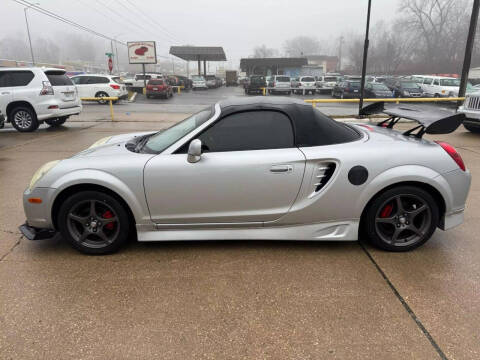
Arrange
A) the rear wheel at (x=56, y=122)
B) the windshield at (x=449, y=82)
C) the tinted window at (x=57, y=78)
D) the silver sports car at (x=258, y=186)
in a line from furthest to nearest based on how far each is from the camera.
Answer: the windshield at (x=449, y=82) → the rear wheel at (x=56, y=122) → the tinted window at (x=57, y=78) → the silver sports car at (x=258, y=186)

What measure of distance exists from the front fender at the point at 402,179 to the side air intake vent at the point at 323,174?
0.32m

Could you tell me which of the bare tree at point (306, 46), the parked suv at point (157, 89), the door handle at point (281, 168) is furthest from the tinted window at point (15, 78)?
the bare tree at point (306, 46)

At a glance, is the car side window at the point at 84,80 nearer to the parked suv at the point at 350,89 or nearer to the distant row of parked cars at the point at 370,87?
the distant row of parked cars at the point at 370,87

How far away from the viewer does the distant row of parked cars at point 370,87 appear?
24.1m

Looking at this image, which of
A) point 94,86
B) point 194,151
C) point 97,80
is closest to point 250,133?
point 194,151

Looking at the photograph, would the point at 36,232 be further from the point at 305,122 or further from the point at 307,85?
the point at 307,85

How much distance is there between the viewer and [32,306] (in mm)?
2561

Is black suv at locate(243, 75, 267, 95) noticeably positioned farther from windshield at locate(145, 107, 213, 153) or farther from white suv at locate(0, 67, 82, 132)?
windshield at locate(145, 107, 213, 153)

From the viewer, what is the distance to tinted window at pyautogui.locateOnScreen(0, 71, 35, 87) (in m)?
10.0

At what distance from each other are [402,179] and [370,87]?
2323 cm

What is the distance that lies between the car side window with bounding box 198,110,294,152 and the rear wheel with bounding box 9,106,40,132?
916 centimetres

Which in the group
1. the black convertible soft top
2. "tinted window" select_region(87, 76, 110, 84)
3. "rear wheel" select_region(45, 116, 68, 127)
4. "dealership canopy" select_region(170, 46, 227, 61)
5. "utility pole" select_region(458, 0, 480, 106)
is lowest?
"rear wheel" select_region(45, 116, 68, 127)

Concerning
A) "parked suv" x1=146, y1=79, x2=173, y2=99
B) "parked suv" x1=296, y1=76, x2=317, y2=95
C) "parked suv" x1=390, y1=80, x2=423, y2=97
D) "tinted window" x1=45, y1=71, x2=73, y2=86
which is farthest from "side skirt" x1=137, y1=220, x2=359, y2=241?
"parked suv" x1=296, y1=76, x2=317, y2=95

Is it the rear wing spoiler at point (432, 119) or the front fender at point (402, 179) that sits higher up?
the rear wing spoiler at point (432, 119)
